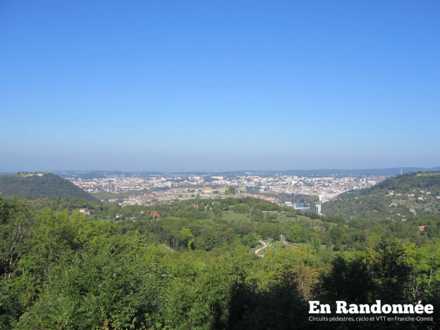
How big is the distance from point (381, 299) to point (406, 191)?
320 feet

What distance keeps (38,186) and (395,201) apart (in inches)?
3755

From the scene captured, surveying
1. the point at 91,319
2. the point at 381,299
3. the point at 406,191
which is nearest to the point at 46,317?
the point at 91,319

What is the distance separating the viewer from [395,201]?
3413 inches

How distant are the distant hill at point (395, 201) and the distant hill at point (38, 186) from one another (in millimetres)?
70488

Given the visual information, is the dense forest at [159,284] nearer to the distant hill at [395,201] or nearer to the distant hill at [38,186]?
the distant hill at [395,201]

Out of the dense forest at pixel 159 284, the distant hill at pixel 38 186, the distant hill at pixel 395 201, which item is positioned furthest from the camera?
the distant hill at pixel 38 186

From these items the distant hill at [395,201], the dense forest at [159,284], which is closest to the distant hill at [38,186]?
the dense forest at [159,284]

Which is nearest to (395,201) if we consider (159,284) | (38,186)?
(159,284)

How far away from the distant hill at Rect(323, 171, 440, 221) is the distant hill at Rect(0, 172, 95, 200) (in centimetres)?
7049

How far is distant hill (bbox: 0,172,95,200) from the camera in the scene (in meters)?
78.8

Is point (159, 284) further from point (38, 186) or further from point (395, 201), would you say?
point (395, 201)

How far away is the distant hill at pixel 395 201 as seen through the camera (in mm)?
76456

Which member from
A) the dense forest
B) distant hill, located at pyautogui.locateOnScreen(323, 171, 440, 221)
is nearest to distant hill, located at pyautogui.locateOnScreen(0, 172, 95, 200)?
the dense forest

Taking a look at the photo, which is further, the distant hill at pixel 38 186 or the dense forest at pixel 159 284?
the distant hill at pixel 38 186
